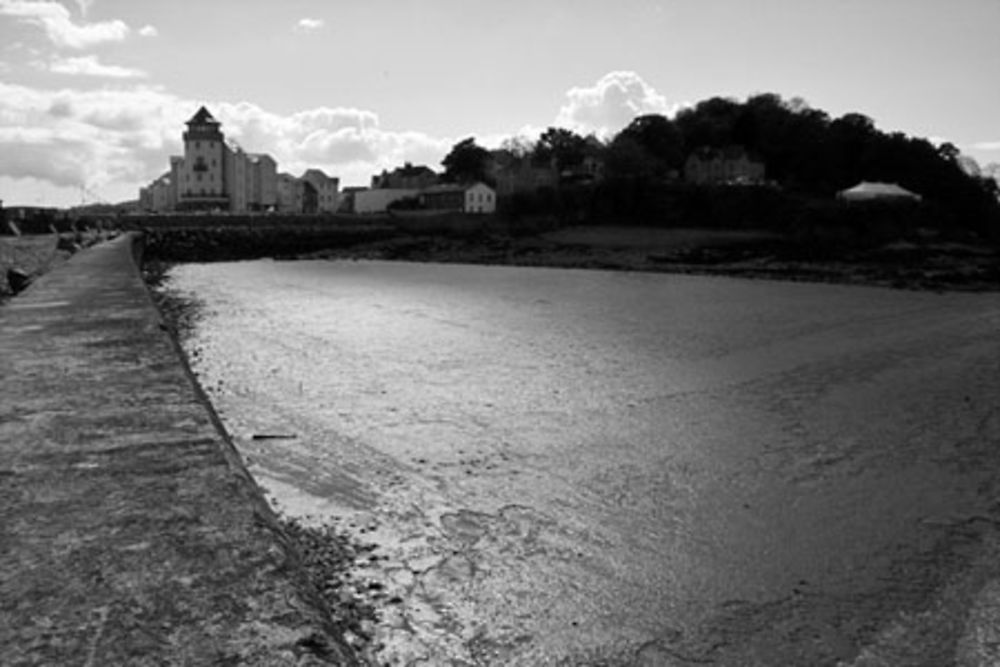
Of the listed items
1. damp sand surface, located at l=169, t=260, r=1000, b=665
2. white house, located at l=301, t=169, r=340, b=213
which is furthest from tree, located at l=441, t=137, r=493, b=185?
damp sand surface, located at l=169, t=260, r=1000, b=665

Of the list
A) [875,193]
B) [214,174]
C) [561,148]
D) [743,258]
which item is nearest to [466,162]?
[561,148]

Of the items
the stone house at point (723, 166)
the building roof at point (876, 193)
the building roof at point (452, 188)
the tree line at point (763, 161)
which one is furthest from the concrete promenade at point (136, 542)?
the building roof at point (452, 188)

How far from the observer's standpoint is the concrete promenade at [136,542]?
2.04 m

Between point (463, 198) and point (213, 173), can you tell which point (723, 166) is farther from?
point (213, 173)

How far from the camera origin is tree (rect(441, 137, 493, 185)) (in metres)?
106

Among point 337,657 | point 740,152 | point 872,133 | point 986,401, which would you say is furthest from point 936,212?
point 337,657

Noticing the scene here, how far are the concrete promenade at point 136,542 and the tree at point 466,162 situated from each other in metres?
102

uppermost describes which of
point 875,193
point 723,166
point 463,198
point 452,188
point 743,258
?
point 723,166

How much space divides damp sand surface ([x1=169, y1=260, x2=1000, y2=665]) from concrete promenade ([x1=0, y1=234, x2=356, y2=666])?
1.06 meters

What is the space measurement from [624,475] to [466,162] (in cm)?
10206

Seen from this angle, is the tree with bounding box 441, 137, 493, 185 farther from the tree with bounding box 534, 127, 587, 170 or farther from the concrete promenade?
the concrete promenade

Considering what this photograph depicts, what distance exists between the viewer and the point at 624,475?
661cm

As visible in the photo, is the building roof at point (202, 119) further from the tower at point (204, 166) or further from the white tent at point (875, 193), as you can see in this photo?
the white tent at point (875, 193)

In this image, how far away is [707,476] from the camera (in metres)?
6.66
